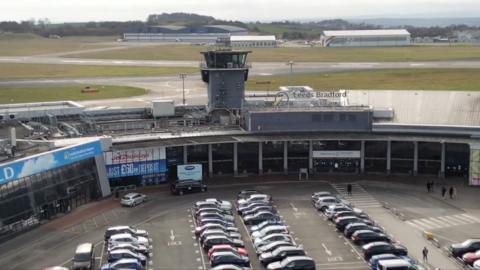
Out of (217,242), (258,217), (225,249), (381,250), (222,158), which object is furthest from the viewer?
(222,158)

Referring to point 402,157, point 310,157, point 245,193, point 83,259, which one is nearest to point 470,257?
point 245,193

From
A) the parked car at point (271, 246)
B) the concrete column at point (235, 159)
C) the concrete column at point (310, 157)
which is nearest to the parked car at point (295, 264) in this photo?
the parked car at point (271, 246)

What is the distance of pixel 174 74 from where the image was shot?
5650 inches

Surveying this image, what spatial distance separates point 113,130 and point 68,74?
80876mm

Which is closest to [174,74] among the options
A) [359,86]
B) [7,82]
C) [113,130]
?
[7,82]

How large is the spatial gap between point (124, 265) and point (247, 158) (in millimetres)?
28561

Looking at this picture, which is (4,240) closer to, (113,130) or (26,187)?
(26,187)

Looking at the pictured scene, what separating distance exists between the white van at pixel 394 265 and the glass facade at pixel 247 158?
28.0m

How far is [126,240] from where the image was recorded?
145 feet

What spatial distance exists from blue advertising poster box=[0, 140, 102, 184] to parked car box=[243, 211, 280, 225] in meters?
15.5

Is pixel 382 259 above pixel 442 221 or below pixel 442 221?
above

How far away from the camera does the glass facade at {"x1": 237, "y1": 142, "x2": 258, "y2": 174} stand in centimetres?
6612

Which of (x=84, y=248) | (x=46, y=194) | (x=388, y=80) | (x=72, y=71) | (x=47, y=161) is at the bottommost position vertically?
(x=84, y=248)

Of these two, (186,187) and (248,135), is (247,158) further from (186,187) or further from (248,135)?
(186,187)
